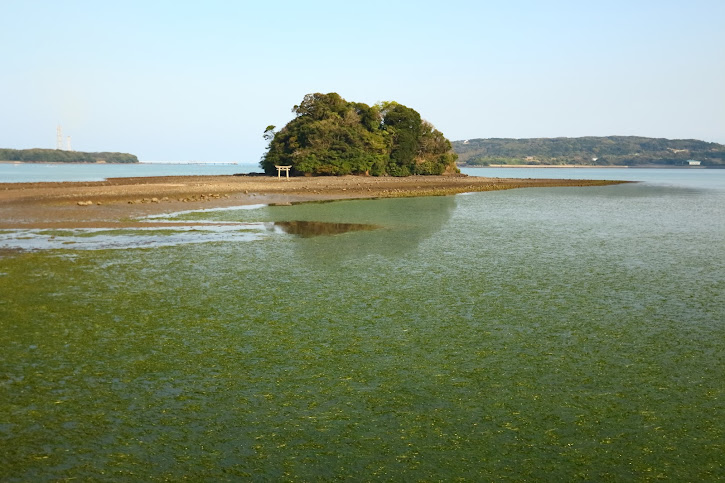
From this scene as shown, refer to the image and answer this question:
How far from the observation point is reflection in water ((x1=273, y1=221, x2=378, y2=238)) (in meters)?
28.0

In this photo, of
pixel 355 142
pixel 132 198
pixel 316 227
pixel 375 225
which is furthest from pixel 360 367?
pixel 355 142

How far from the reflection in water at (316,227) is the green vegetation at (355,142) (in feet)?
176

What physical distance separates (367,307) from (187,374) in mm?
5078

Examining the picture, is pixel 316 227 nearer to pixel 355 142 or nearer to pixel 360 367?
pixel 360 367

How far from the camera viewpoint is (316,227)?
99.3 ft

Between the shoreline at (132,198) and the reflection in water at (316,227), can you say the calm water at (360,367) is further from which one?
the shoreline at (132,198)

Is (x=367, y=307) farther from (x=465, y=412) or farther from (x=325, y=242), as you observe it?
(x=325, y=242)

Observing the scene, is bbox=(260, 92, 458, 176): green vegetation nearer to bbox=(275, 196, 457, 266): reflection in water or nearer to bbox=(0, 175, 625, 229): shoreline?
bbox=(0, 175, 625, 229): shoreline

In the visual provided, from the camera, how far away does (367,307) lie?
44.2ft

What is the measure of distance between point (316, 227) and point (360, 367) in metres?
21.0

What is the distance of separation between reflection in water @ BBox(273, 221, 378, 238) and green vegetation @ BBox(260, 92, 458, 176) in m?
53.8

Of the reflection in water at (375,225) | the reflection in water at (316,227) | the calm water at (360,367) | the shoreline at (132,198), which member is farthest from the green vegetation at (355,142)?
the calm water at (360,367)

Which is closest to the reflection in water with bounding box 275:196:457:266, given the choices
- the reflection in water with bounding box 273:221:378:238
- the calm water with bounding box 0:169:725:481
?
the reflection in water with bounding box 273:221:378:238

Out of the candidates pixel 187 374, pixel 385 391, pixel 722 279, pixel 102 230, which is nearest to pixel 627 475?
pixel 385 391
